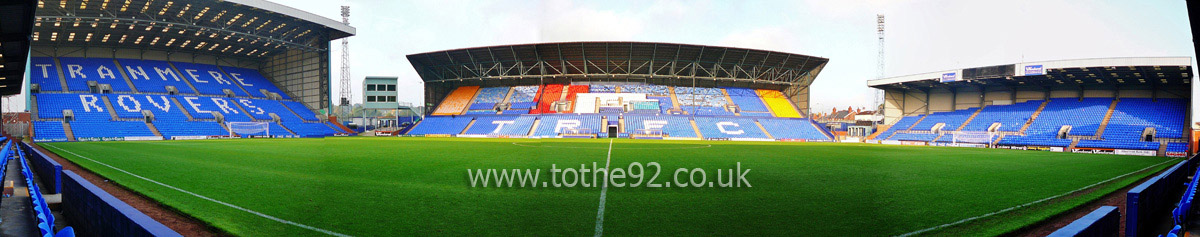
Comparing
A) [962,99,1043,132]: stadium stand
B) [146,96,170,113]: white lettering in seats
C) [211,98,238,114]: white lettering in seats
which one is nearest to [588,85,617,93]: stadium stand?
[962,99,1043,132]: stadium stand

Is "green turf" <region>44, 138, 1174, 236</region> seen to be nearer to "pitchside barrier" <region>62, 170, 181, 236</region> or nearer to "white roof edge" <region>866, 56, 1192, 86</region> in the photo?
"pitchside barrier" <region>62, 170, 181, 236</region>

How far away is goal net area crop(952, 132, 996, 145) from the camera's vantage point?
36906 mm

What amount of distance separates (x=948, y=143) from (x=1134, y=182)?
29210 mm

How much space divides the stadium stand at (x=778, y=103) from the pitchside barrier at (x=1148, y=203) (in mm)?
44587

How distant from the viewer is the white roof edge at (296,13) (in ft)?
120

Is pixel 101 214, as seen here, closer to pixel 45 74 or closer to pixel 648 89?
pixel 648 89

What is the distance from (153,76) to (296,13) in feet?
61.5

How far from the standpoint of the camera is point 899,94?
47.7 meters

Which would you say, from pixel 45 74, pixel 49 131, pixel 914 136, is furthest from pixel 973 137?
pixel 45 74

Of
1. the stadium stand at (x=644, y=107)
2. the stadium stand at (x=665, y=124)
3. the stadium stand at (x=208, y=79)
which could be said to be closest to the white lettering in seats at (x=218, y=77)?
the stadium stand at (x=208, y=79)

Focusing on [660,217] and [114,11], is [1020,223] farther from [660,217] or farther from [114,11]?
[114,11]

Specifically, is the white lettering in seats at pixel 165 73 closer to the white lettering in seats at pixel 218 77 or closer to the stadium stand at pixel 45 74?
the white lettering in seats at pixel 218 77

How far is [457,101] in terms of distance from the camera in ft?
181

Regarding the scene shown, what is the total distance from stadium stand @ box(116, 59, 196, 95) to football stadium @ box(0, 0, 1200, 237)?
26cm
